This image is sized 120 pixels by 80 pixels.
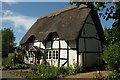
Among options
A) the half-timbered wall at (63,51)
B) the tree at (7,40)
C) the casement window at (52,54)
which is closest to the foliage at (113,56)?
the half-timbered wall at (63,51)

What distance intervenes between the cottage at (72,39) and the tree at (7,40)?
17.2 meters

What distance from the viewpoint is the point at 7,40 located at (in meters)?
52.5

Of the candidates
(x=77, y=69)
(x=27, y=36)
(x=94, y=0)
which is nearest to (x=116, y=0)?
(x=94, y=0)

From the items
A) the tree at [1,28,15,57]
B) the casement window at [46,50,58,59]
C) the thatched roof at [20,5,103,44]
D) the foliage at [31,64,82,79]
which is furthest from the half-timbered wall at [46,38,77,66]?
→ the tree at [1,28,15,57]

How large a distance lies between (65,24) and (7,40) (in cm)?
2714

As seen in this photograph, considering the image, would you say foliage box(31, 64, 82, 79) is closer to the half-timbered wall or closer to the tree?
the half-timbered wall

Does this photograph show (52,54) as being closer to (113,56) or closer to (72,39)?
(72,39)

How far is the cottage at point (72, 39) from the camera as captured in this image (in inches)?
1021

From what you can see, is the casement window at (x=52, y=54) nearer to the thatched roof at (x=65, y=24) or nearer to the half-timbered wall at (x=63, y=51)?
the half-timbered wall at (x=63, y=51)

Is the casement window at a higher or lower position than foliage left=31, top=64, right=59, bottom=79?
higher

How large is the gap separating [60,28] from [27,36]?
8109 millimetres

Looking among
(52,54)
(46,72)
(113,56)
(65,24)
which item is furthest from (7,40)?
(113,56)

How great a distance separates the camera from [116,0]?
1320 cm

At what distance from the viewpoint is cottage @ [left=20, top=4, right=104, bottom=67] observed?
85.1 feet
